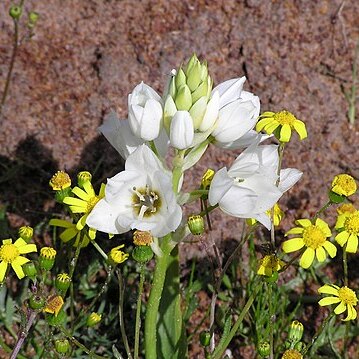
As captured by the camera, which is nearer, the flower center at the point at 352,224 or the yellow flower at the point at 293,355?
the yellow flower at the point at 293,355

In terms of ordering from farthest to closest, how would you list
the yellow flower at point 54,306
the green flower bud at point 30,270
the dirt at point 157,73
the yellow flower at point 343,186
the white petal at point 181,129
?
the dirt at point 157,73 < the yellow flower at point 343,186 < the green flower bud at point 30,270 < the yellow flower at point 54,306 < the white petal at point 181,129

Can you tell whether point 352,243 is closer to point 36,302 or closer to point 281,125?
point 281,125

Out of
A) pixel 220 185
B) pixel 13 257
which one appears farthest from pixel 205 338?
pixel 13 257

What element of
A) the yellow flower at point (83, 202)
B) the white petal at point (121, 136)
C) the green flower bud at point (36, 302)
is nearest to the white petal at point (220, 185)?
the white petal at point (121, 136)

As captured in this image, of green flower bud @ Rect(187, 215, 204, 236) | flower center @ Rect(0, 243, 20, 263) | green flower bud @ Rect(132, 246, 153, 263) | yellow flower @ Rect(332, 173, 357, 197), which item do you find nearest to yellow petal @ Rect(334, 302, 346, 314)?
yellow flower @ Rect(332, 173, 357, 197)

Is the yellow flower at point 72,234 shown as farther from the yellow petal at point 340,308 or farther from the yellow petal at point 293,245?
the yellow petal at point 340,308

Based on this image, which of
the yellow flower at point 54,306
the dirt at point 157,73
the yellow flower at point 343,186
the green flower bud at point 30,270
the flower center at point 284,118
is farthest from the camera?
the dirt at point 157,73
